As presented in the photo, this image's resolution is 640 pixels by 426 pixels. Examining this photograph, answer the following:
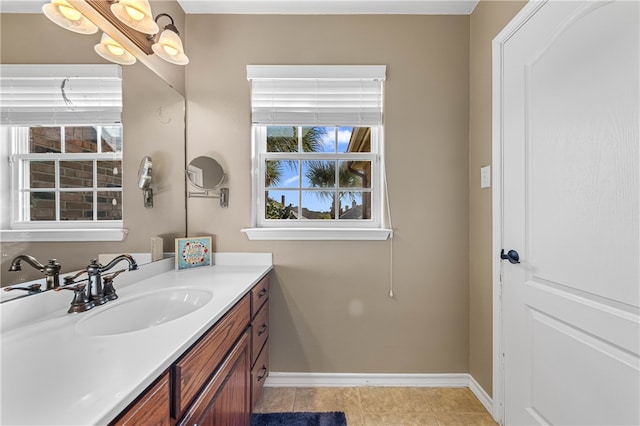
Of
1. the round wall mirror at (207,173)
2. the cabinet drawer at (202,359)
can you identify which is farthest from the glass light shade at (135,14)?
the cabinet drawer at (202,359)

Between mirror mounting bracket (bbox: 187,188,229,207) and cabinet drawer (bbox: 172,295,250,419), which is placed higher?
mirror mounting bracket (bbox: 187,188,229,207)

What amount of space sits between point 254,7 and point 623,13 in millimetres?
1871

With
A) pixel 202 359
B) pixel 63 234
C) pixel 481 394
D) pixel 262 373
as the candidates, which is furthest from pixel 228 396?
→ pixel 481 394

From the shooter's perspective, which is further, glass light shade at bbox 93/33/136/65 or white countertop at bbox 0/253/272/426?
glass light shade at bbox 93/33/136/65

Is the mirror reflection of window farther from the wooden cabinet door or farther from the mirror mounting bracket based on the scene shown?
the wooden cabinet door

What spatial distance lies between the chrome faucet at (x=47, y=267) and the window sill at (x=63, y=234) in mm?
66

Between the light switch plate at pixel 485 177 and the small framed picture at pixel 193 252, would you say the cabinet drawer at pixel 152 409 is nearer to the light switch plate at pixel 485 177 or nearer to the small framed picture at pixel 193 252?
the small framed picture at pixel 193 252

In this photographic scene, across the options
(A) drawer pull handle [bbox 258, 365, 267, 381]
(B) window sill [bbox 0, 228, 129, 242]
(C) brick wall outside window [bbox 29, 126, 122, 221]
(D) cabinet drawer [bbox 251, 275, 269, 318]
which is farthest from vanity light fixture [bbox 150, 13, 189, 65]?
(A) drawer pull handle [bbox 258, 365, 267, 381]

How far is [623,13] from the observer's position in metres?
0.96

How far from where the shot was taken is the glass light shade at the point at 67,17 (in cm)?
105

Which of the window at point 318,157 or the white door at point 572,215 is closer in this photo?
the white door at point 572,215

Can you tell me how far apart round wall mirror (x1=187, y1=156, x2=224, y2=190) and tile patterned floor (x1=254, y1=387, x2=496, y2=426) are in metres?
1.43

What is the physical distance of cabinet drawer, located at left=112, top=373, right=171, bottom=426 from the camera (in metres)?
0.61

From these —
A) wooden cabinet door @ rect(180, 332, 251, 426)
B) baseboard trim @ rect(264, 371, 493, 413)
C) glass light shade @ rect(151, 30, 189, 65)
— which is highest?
glass light shade @ rect(151, 30, 189, 65)
